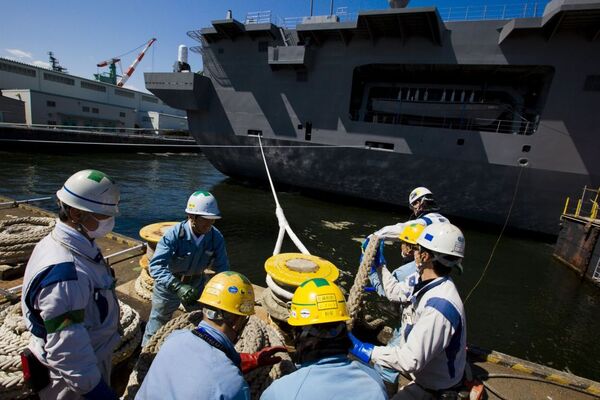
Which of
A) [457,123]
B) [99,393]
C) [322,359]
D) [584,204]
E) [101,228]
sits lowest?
[99,393]

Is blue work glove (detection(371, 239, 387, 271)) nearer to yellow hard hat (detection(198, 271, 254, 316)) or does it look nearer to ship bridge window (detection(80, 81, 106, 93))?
yellow hard hat (detection(198, 271, 254, 316))

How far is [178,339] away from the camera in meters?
1.58

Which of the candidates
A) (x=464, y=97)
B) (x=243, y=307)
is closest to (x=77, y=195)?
(x=243, y=307)

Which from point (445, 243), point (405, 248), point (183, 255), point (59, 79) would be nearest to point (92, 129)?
point (59, 79)

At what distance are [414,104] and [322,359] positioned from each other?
1650 cm

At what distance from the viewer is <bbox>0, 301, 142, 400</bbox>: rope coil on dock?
2232 millimetres

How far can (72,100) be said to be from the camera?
3994 centimetres

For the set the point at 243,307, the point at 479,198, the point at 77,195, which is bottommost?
the point at 479,198

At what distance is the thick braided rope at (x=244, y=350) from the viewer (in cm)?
237

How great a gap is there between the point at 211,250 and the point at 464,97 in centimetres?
1650

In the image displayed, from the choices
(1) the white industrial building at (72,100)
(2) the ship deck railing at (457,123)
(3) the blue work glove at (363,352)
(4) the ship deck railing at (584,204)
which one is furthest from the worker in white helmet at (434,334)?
(1) the white industrial building at (72,100)

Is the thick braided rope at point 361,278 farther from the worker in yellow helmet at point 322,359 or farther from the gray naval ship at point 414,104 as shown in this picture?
the gray naval ship at point 414,104

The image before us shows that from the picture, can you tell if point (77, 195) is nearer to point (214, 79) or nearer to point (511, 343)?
point (511, 343)

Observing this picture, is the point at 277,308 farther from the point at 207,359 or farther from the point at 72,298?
the point at 72,298
